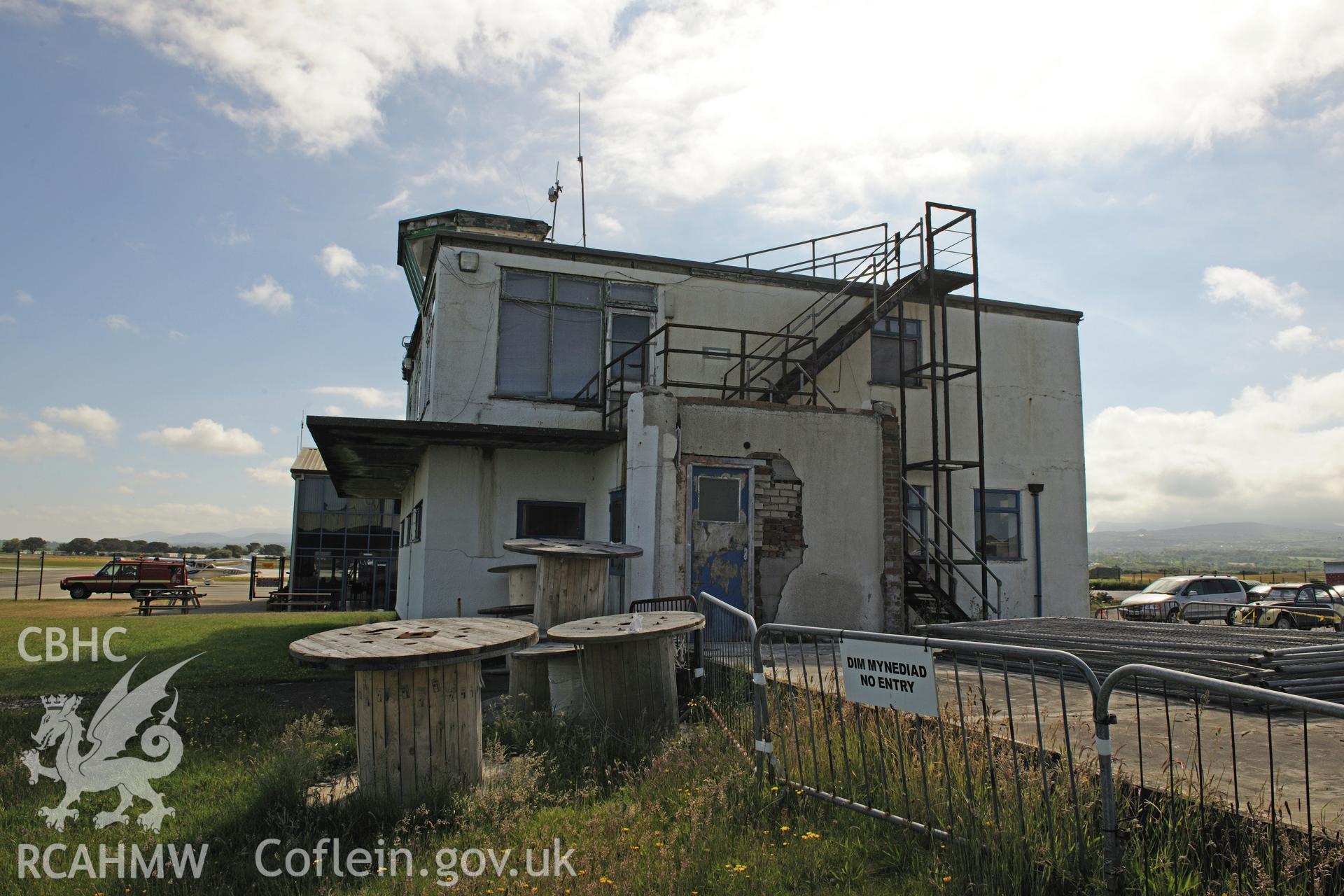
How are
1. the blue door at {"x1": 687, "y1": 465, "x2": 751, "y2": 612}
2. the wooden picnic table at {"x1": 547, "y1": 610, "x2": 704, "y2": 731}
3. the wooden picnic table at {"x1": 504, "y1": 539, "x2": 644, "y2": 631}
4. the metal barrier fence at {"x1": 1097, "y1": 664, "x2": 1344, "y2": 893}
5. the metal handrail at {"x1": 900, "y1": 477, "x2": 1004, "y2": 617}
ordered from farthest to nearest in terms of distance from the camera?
the metal handrail at {"x1": 900, "y1": 477, "x2": 1004, "y2": 617}, the blue door at {"x1": 687, "y1": 465, "x2": 751, "y2": 612}, the wooden picnic table at {"x1": 504, "y1": 539, "x2": 644, "y2": 631}, the wooden picnic table at {"x1": 547, "y1": 610, "x2": 704, "y2": 731}, the metal barrier fence at {"x1": 1097, "y1": 664, "x2": 1344, "y2": 893}

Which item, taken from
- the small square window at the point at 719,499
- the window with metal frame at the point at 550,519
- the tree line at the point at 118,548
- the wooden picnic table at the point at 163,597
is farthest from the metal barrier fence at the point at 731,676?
the tree line at the point at 118,548

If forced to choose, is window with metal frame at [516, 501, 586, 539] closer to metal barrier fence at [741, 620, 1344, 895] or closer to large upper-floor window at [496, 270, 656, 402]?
large upper-floor window at [496, 270, 656, 402]

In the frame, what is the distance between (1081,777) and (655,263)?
12562 millimetres

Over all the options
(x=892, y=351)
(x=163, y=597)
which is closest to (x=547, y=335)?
(x=892, y=351)

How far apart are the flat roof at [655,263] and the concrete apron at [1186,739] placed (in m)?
9.61

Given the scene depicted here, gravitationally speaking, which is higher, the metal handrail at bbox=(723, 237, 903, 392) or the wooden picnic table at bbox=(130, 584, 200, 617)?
the metal handrail at bbox=(723, 237, 903, 392)

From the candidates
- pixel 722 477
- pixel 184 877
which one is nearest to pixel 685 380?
pixel 722 477

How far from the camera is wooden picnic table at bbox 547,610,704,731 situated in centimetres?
713

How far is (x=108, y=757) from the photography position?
6773 millimetres

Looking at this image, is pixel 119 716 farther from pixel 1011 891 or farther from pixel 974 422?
pixel 974 422

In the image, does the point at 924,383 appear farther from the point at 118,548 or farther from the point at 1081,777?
the point at 118,548

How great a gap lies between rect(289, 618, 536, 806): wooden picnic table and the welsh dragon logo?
1.33 meters

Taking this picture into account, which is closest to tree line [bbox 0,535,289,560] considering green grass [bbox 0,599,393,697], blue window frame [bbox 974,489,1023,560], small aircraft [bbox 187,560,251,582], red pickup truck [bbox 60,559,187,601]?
small aircraft [bbox 187,560,251,582]

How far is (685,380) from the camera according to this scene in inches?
610
